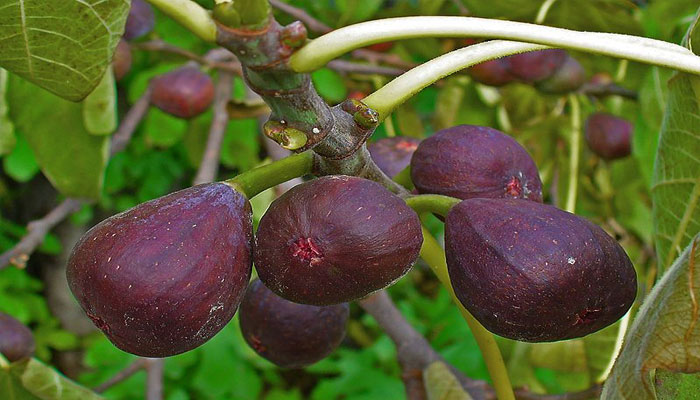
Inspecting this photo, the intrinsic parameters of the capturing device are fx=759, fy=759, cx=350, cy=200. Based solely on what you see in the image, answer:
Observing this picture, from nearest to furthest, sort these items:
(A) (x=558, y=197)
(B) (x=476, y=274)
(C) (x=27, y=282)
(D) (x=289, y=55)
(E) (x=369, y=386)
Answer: (D) (x=289, y=55), (B) (x=476, y=274), (A) (x=558, y=197), (E) (x=369, y=386), (C) (x=27, y=282)

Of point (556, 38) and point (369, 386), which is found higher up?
point (556, 38)

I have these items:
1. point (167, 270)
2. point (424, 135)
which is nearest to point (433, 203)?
point (167, 270)

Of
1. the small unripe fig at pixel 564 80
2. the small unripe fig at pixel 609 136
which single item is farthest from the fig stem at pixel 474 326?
the small unripe fig at pixel 609 136

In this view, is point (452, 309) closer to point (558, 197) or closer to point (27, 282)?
point (558, 197)

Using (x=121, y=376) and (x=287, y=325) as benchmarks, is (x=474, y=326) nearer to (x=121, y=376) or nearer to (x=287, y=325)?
(x=287, y=325)

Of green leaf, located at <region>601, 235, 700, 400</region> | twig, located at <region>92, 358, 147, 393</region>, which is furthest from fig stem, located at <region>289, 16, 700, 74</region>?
twig, located at <region>92, 358, 147, 393</region>

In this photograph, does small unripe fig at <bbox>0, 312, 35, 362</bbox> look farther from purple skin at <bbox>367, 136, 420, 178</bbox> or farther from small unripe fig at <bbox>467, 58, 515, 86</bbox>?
small unripe fig at <bbox>467, 58, 515, 86</bbox>

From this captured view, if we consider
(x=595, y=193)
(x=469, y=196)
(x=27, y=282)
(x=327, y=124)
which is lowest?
(x=27, y=282)

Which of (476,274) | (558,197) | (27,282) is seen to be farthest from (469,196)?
(27,282)
